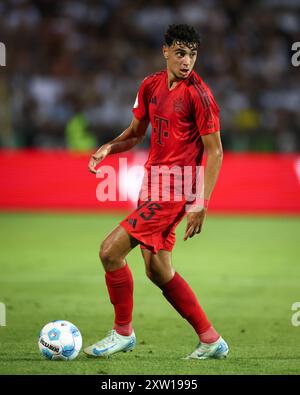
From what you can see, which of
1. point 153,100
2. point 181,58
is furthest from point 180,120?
point 181,58

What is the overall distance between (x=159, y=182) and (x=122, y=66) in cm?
1486

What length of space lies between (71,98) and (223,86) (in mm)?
3772

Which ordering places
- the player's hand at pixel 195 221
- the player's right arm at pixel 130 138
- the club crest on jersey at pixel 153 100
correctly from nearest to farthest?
the player's hand at pixel 195 221, the club crest on jersey at pixel 153 100, the player's right arm at pixel 130 138

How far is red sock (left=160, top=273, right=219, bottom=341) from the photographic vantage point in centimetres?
611

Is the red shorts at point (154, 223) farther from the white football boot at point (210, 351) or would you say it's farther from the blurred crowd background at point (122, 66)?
the blurred crowd background at point (122, 66)

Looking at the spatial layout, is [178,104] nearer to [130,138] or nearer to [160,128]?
[160,128]

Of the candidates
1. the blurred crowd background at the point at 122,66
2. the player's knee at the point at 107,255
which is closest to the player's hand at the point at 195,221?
the player's knee at the point at 107,255

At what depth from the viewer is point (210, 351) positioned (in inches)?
240

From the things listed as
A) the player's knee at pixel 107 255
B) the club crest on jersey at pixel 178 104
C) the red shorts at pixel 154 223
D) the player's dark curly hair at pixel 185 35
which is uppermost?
the player's dark curly hair at pixel 185 35

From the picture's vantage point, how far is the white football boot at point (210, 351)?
6086 mm

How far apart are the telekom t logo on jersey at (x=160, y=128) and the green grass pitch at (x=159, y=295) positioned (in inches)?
62.7

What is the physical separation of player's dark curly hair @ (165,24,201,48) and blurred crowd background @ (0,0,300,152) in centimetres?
1233

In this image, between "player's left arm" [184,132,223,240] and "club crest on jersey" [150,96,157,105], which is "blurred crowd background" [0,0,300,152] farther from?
"player's left arm" [184,132,223,240]
